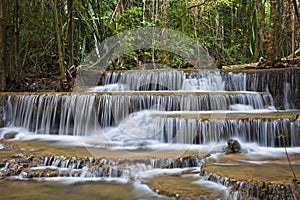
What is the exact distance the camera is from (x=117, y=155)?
5.06 meters

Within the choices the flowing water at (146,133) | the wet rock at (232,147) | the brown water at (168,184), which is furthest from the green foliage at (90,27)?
the brown water at (168,184)

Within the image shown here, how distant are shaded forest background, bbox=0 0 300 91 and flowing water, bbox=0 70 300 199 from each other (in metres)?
1.70

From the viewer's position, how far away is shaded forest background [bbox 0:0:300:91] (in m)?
9.73

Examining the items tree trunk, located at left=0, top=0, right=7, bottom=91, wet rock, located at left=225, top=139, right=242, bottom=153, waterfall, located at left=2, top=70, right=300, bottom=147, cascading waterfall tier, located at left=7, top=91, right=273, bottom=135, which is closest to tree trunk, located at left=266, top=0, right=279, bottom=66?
waterfall, located at left=2, top=70, right=300, bottom=147

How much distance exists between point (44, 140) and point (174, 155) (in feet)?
10.1

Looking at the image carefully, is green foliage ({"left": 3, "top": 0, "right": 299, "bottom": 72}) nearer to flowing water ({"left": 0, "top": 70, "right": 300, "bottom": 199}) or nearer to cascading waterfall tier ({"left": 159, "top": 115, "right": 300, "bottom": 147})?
flowing water ({"left": 0, "top": 70, "right": 300, "bottom": 199})

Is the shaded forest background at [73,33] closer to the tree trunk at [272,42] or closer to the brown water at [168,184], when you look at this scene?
the tree trunk at [272,42]

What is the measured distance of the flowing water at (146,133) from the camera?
13.7 ft

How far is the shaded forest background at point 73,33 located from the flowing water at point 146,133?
66.8 inches

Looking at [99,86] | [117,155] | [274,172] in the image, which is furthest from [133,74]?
[274,172]

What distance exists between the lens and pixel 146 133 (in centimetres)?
641

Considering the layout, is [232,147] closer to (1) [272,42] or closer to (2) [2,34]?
(1) [272,42]

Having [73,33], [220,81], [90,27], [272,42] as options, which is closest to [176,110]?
[220,81]

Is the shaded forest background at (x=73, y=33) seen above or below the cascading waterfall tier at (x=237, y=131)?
above
